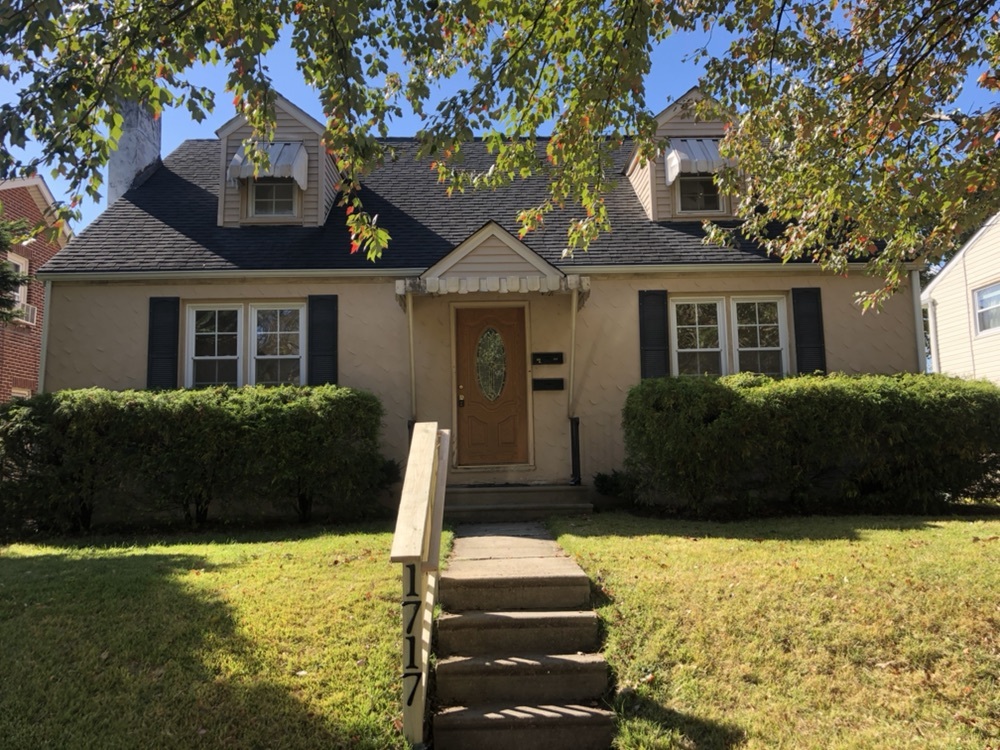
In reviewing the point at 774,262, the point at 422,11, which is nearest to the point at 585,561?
the point at 422,11

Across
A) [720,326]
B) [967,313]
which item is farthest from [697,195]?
[967,313]

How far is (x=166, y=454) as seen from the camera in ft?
26.1

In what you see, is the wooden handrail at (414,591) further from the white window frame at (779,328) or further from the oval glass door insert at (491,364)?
the white window frame at (779,328)

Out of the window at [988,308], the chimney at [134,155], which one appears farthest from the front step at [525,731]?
the window at [988,308]

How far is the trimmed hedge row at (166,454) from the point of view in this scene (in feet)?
25.7

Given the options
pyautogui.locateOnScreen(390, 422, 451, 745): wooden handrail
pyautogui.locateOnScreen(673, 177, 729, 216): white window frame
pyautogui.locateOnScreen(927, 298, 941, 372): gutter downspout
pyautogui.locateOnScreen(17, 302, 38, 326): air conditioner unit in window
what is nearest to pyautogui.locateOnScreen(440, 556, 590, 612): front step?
Answer: pyautogui.locateOnScreen(390, 422, 451, 745): wooden handrail

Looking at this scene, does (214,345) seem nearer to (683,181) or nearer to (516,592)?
(516,592)

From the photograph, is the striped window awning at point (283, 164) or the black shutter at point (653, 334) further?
the striped window awning at point (283, 164)

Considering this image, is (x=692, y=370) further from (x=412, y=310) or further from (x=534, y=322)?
(x=412, y=310)

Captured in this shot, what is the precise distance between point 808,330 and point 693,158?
3.16 metres

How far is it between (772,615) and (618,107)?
402 cm

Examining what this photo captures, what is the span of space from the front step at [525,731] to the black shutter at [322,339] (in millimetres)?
6667

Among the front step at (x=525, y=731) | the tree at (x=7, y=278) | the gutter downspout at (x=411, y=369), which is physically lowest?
the front step at (x=525, y=731)

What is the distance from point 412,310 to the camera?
959 centimetres
